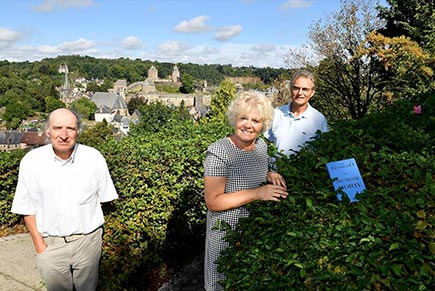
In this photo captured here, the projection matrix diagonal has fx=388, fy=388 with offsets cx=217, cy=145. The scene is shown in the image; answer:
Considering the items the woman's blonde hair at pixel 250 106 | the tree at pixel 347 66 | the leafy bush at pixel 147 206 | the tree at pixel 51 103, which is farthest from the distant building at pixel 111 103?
the woman's blonde hair at pixel 250 106

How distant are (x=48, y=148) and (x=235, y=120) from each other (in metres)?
1.48

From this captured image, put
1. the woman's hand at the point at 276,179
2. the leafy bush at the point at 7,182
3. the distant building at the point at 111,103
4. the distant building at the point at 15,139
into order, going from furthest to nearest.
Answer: the distant building at the point at 111,103 → the distant building at the point at 15,139 → the leafy bush at the point at 7,182 → the woman's hand at the point at 276,179

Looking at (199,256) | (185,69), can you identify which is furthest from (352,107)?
(185,69)

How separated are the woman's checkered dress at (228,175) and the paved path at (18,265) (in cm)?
305

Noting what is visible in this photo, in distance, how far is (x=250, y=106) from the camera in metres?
2.41

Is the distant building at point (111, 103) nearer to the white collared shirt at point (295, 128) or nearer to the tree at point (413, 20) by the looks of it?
the tree at point (413, 20)

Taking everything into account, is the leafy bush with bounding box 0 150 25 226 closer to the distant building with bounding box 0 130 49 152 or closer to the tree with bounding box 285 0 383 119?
the tree with bounding box 285 0 383 119

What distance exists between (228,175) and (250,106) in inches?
17.8

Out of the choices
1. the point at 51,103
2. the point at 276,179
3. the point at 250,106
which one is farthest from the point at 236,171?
the point at 51,103

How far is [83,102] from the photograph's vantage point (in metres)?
101

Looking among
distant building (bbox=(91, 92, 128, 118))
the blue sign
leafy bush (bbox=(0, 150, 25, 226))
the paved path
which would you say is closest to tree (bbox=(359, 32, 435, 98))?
leafy bush (bbox=(0, 150, 25, 226))

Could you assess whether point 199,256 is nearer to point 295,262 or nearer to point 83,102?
point 295,262

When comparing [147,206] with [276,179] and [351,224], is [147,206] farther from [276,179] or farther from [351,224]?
[351,224]

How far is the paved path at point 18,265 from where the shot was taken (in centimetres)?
460
